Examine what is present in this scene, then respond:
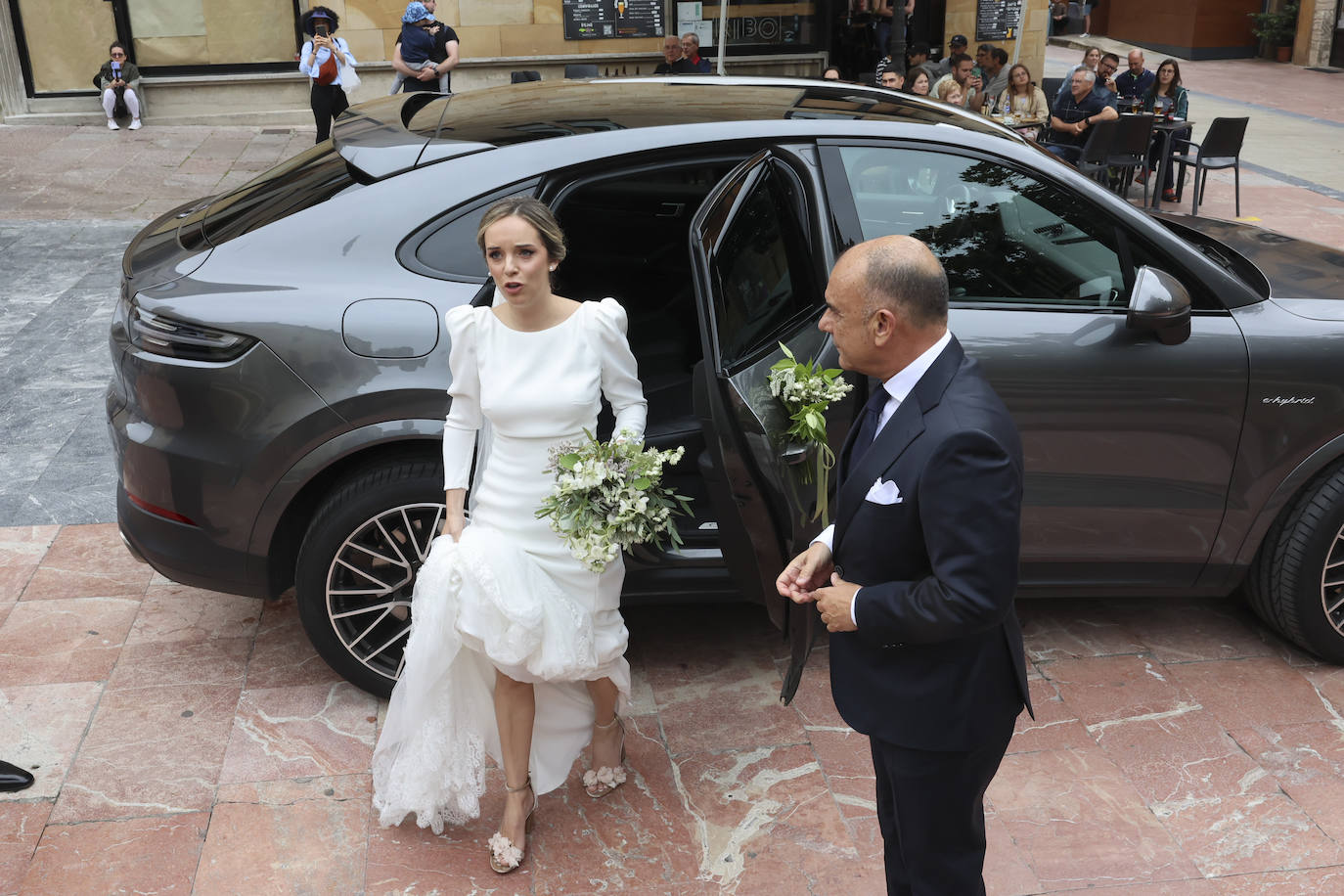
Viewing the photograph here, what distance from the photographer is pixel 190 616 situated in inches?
173

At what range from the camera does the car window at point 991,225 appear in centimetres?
379

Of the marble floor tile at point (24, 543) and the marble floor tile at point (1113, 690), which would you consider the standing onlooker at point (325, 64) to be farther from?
the marble floor tile at point (1113, 690)

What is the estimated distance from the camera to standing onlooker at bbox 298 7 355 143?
12.5 m

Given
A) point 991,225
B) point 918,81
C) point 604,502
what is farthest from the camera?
point 918,81

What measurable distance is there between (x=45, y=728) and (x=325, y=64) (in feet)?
33.5

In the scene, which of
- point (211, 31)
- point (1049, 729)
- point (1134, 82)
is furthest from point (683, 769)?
point (211, 31)

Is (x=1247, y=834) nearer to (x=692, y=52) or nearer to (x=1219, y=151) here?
(x=1219, y=151)

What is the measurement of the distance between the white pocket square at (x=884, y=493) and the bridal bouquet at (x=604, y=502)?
2.92ft

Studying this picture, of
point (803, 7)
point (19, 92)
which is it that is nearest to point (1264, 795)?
point (803, 7)

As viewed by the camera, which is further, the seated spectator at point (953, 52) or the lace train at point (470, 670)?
the seated spectator at point (953, 52)

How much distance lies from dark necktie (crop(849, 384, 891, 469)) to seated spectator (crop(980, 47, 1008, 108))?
37.1 ft

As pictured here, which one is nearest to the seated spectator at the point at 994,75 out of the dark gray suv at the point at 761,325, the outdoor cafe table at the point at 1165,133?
the outdoor cafe table at the point at 1165,133

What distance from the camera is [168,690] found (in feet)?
12.9

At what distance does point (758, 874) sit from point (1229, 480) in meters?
1.96
